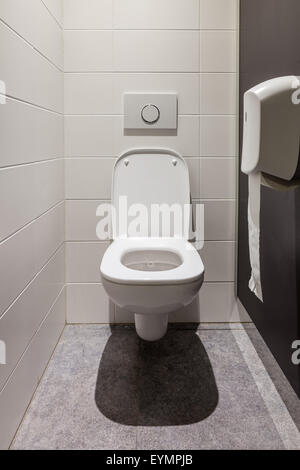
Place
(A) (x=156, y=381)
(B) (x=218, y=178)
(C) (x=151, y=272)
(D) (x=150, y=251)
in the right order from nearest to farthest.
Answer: (C) (x=151, y=272)
(A) (x=156, y=381)
(D) (x=150, y=251)
(B) (x=218, y=178)

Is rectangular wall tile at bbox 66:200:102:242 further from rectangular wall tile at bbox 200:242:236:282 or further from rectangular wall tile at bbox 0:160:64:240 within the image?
rectangular wall tile at bbox 200:242:236:282

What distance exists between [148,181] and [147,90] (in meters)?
0.41

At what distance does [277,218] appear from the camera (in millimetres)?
1449

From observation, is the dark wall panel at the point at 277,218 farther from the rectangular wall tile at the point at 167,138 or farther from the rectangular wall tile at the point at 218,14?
the rectangular wall tile at the point at 167,138

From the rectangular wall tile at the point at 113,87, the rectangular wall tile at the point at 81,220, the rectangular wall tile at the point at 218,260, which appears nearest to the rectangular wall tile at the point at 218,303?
the rectangular wall tile at the point at 218,260

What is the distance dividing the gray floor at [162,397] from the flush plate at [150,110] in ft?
3.14

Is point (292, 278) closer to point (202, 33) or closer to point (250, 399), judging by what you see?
point (250, 399)

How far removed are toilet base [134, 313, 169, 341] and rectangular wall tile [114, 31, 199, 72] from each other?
1.10 m

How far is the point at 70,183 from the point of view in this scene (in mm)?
2035

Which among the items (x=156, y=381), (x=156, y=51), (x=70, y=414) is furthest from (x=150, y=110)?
(x=70, y=414)

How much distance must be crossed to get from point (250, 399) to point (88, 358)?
66 cm

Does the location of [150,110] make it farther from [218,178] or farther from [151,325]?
[151,325]

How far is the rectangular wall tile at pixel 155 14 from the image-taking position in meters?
1.94
